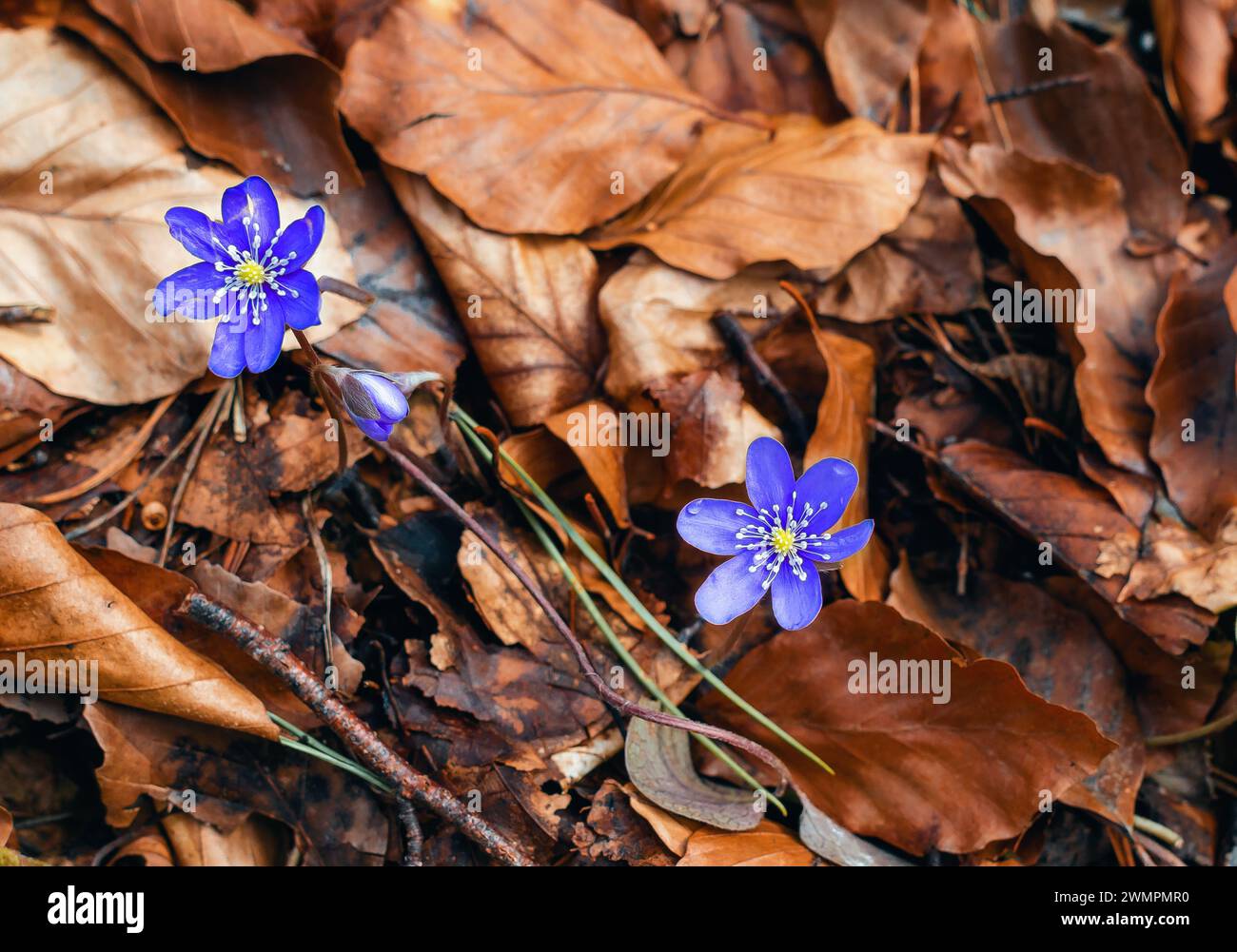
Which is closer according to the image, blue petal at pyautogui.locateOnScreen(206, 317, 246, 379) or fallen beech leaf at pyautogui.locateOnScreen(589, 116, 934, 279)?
blue petal at pyautogui.locateOnScreen(206, 317, 246, 379)

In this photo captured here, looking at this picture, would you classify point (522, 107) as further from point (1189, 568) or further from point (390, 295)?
point (1189, 568)

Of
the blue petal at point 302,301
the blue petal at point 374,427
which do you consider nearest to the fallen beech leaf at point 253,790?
the blue petal at point 374,427

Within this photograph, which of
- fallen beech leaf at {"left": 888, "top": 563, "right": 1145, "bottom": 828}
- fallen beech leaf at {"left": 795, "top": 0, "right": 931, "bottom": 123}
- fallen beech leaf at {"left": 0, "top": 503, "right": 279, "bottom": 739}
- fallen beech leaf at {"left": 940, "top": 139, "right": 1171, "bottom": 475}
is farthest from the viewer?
fallen beech leaf at {"left": 795, "top": 0, "right": 931, "bottom": 123}

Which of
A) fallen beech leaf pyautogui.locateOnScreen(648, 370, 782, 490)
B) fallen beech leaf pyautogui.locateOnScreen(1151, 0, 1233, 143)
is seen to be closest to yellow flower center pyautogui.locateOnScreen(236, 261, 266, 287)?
fallen beech leaf pyautogui.locateOnScreen(648, 370, 782, 490)

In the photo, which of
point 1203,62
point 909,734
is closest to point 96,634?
point 909,734

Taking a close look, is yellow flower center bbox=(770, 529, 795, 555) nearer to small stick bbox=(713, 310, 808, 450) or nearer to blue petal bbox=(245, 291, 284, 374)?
small stick bbox=(713, 310, 808, 450)

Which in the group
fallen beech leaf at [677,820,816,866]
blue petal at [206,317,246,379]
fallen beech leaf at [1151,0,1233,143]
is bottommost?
fallen beech leaf at [677,820,816,866]
